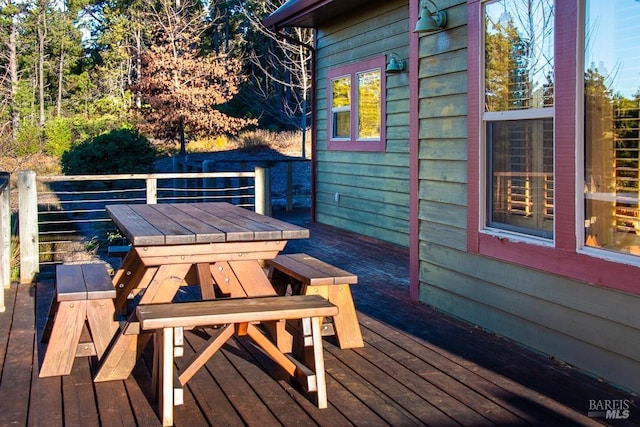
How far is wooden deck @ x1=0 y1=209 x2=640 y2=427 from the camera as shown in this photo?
326 cm

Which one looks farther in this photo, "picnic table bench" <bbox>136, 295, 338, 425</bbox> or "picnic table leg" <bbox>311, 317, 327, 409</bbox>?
"picnic table leg" <bbox>311, 317, 327, 409</bbox>

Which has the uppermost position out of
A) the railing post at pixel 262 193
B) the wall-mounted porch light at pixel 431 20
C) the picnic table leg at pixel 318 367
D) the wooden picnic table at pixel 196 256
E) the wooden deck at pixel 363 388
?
the wall-mounted porch light at pixel 431 20

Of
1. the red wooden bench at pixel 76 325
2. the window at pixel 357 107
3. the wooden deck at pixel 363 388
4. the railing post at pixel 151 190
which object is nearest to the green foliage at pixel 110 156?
the window at pixel 357 107

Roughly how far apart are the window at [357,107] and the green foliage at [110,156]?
6017 millimetres

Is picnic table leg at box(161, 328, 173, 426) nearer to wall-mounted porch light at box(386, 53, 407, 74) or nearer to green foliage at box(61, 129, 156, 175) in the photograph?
wall-mounted porch light at box(386, 53, 407, 74)

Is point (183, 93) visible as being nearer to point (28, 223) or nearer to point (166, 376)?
point (28, 223)

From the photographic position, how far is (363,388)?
12.0ft

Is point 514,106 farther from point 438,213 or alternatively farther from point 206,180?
point 206,180

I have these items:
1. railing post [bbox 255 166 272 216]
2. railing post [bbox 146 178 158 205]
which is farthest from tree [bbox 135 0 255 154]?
railing post [bbox 255 166 272 216]

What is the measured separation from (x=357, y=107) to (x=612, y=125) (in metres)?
5.98

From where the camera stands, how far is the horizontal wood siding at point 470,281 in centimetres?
361

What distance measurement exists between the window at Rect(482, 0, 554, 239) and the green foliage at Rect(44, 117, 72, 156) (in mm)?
18395

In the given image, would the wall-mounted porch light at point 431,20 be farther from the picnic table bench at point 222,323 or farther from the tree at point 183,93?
the tree at point 183,93

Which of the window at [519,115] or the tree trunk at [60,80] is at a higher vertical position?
the tree trunk at [60,80]
